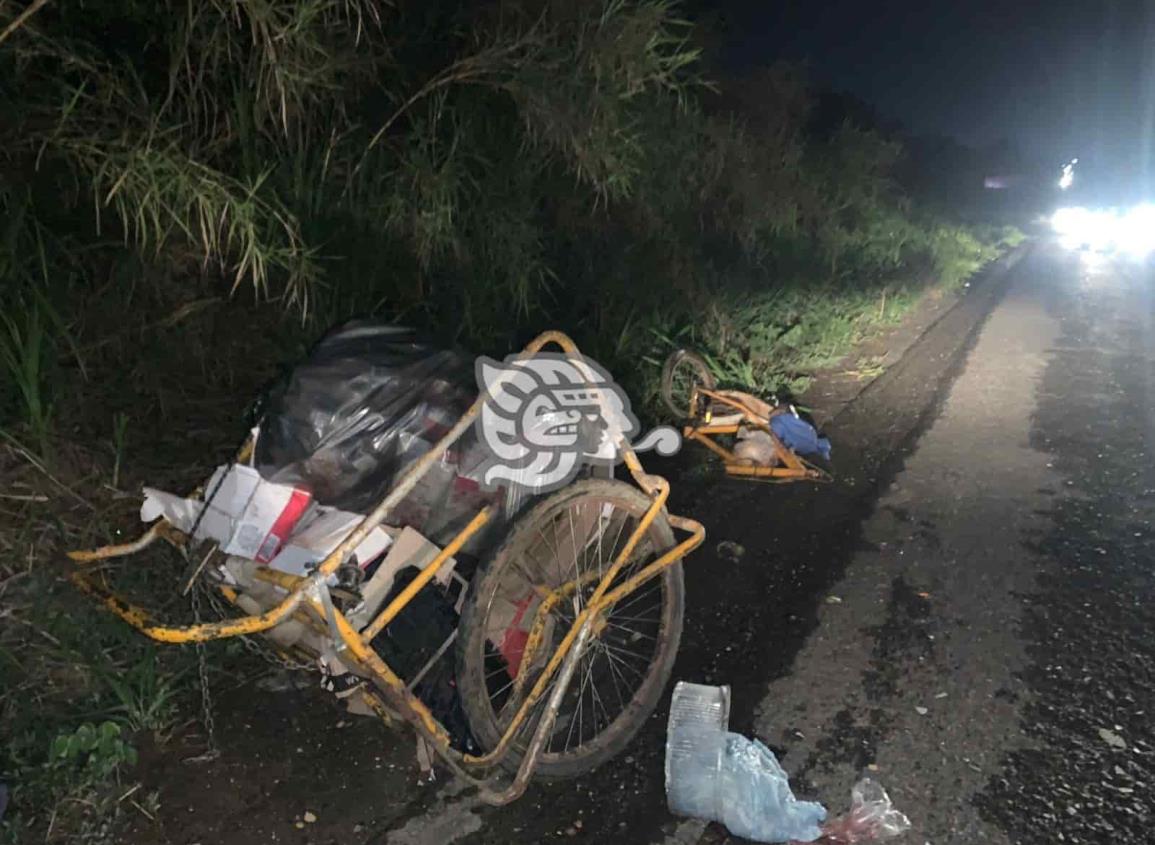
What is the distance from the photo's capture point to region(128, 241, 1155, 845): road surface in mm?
2314

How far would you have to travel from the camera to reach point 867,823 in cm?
224

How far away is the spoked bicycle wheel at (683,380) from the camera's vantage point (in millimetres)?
5617

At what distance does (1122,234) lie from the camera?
27391 millimetres

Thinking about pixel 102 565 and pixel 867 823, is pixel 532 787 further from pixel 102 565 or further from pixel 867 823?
pixel 102 565

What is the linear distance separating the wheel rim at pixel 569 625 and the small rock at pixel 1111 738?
1.40 metres

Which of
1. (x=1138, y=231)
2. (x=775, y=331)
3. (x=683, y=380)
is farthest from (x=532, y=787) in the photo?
(x=1138, y=231)

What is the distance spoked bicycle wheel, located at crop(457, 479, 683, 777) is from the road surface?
129mm

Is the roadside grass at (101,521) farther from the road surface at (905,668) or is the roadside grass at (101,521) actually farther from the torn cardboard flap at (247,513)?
the torn cardboard flap at (247,513)

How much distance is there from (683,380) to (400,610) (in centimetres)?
415

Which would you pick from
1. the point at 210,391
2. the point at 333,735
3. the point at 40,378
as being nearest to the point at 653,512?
the point at 333,735

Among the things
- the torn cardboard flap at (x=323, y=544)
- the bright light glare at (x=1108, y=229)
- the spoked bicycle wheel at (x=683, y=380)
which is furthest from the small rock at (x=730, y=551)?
the bright light glare at (x=1108, y=229)

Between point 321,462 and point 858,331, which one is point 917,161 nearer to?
point 858,331

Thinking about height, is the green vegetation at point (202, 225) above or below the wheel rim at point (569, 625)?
above

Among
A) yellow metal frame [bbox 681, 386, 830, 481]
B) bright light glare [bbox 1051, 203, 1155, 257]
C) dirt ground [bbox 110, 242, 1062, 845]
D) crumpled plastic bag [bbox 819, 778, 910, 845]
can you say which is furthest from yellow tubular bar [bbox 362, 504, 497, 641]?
bright light glare [bbox 1051, 203, 1155, 257]
